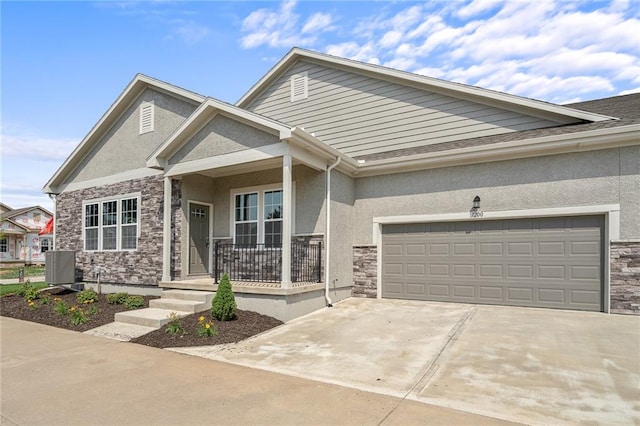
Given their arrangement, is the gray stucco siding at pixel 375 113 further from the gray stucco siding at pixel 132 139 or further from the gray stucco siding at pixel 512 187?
the gray stucco siding at pixel 132 139

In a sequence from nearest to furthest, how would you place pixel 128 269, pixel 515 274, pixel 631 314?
pixel 631 314, pixel 515 274, pixel 128 269

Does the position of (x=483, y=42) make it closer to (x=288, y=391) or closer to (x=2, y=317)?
(x=288, y=391)

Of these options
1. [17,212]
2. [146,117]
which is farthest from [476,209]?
[17,212]

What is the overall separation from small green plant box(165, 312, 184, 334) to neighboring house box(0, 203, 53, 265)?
31.1 meters

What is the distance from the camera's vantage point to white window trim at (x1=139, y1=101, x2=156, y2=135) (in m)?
11.7

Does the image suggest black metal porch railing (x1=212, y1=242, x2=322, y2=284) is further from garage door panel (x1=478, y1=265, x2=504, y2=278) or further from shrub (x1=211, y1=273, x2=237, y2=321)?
garage door panel (x1=478, y1=265, x2=504, y2=278)

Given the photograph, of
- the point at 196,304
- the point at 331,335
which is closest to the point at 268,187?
the point at 196,304

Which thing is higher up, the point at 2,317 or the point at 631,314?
the point at 631,314

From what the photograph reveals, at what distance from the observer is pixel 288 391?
414 cm

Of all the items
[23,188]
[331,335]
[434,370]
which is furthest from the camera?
[23,188]

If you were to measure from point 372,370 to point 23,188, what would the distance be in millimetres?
70494

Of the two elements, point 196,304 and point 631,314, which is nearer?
point 631,314

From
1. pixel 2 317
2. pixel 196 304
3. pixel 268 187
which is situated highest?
pixel 268 187

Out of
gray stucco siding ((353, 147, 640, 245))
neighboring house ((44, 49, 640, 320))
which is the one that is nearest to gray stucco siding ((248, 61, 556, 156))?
neighboring house ((44, 49, 640, 320))
